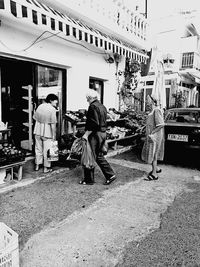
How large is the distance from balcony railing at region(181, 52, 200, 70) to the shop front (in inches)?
625

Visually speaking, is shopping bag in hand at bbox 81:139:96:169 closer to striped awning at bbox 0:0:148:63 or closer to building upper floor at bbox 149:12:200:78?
striped awning at bbox 0:0:148:63

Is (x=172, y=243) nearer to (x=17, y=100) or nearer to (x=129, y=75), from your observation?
(x=17, y=100)

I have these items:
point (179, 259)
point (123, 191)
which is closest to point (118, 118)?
point (123, 191)

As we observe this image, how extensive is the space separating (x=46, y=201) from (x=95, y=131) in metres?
1.58

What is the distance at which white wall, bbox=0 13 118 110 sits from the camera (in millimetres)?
5051

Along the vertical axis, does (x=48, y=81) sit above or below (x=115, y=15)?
below

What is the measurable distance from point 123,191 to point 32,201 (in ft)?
5.63

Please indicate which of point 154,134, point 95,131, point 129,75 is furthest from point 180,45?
point 95,131

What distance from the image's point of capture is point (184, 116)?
6547 millimetres

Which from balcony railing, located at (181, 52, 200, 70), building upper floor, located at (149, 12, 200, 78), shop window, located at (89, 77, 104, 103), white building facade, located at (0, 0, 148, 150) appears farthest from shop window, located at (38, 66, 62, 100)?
balcony railing, located at (181, 52, 200, 70)

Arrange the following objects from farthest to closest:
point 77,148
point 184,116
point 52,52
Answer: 1. point 184,116
2. point 52,52
3. point 77,148

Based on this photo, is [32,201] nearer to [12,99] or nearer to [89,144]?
[89,144]

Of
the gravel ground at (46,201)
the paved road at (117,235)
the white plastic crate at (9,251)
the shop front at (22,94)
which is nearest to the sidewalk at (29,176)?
the gravel ground at (46,201)

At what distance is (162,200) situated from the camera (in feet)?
13.3
